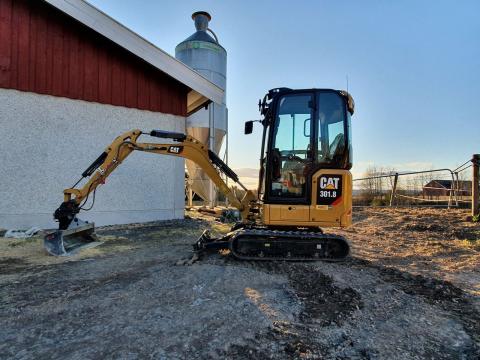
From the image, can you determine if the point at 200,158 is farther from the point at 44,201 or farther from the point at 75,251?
the point at 44,201

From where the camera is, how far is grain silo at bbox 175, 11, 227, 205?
14.0 meters

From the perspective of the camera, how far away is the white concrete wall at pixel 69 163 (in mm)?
8969

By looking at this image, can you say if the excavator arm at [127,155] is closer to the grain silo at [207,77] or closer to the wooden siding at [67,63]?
the wooden siding at [67,63]

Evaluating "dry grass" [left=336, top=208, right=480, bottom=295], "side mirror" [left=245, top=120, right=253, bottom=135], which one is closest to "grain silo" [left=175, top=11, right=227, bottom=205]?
"dry grass" [left=336, top=208, right=480, bottom=295]

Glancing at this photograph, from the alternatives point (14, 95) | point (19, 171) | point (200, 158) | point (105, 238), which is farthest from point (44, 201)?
point (200, 158)

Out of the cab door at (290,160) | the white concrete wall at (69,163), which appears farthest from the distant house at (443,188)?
the white concrete wall at (69,163)

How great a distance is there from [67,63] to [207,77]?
5.53 metres

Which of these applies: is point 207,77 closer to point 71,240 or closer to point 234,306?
point 71,240

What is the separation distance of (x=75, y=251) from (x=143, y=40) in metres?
6.21

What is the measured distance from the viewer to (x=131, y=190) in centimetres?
1064

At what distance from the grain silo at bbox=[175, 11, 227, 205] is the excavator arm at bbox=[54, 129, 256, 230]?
6371mm

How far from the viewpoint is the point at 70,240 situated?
7293mm

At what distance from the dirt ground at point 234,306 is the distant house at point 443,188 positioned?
588cm

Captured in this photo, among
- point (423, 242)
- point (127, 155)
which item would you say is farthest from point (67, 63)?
point (423, 242)
